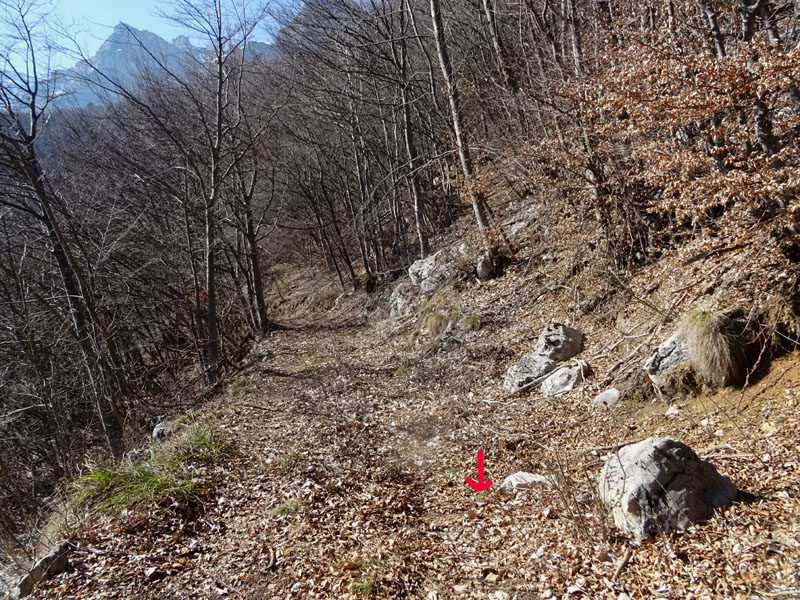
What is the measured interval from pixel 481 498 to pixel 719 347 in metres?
2.64

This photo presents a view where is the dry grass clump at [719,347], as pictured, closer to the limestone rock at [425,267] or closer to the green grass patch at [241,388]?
the green grass patch at [241,388]

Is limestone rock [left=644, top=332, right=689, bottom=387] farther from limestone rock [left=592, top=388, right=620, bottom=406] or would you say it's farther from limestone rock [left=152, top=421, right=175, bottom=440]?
limestone rock [left=152, top=421, right=175, bottom=440]

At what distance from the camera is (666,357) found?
5055 millimetres

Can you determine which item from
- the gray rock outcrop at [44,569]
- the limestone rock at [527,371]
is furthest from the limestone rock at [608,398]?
the gray rock outcrop at [44,569]

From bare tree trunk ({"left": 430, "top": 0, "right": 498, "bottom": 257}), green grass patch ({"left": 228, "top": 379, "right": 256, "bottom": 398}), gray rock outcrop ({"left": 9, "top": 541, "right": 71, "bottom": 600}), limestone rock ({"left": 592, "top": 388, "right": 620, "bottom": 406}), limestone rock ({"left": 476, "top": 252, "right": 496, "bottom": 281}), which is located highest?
bare tree trunk ({"left": 430, "top": 0, "right": 498, "bottom": 257})

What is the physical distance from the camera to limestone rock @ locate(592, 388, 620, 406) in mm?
5477

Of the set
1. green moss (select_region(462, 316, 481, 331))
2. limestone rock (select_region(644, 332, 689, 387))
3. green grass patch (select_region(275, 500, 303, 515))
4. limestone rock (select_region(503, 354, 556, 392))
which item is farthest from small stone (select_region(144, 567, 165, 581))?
green moss (select_region(462, 316, 481, 331))

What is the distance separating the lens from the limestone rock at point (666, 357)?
4.93m

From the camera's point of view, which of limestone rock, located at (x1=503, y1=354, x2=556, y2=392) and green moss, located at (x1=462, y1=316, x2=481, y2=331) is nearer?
limestone rock, located at (x1=503, y1=354, x2=556, y2=392)

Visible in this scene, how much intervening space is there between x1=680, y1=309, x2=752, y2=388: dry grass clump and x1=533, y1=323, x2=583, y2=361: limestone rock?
7.23 ft

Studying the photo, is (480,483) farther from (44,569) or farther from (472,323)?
(472,323)

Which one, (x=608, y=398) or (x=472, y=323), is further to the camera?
(x=472, y=323)

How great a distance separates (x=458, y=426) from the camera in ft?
20.9

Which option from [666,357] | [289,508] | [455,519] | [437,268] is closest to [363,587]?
[455,519]
